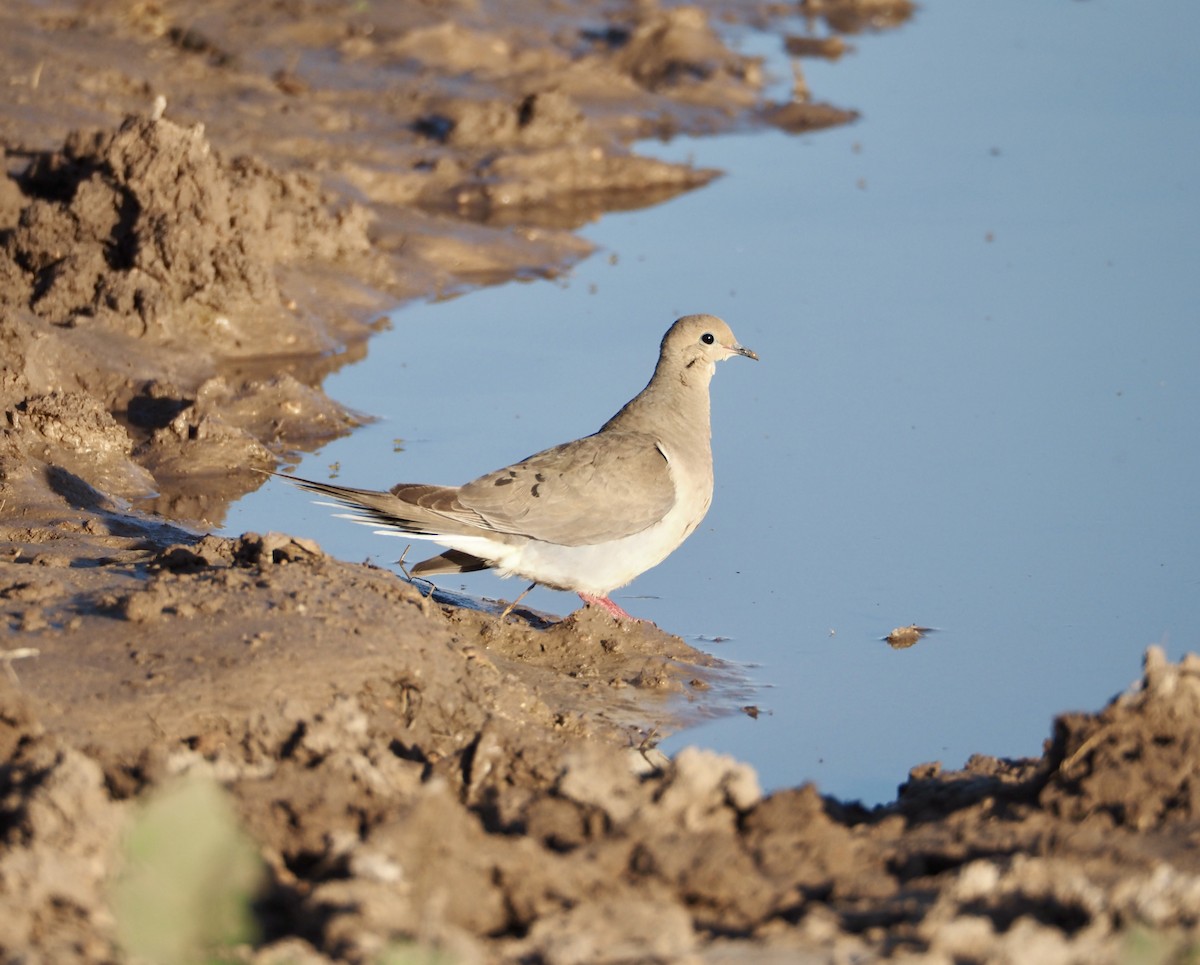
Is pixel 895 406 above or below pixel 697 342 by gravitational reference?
below

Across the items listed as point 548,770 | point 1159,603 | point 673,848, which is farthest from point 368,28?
point 673,848

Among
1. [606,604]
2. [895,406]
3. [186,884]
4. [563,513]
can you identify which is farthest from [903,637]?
[186,884]

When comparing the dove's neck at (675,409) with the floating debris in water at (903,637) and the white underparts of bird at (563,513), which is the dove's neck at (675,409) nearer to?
the white underparts of bird at (563,513)

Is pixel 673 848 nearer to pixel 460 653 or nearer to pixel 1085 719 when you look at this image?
pixel 1085 719

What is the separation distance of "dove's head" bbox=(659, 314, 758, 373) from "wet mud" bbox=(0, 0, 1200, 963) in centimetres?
129

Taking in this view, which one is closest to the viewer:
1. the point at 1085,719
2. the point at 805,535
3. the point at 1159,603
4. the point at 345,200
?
the point at 1085,719

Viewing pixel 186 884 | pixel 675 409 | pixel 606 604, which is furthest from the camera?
pixel 675 409

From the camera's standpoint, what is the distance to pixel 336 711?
15.3 ft

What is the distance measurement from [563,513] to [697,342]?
119 centimetres

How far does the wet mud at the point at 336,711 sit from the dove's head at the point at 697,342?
129 centimetres

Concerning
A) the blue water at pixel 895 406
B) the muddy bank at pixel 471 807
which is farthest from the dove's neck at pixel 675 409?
the muddy bank at pixel 471 807

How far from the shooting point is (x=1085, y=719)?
176 inches

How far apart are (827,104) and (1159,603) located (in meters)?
9.41

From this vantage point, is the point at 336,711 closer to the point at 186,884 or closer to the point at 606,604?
the point at 186,884
